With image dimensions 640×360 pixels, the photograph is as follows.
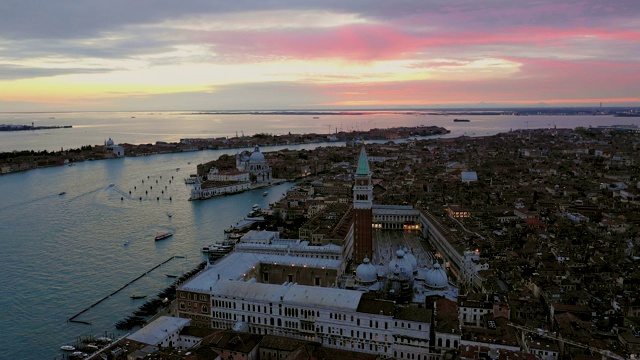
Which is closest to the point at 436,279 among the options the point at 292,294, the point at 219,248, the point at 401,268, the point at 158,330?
the point at 401,268

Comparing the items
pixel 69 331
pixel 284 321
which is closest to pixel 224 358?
pixel 284 321

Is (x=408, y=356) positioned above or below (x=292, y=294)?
below

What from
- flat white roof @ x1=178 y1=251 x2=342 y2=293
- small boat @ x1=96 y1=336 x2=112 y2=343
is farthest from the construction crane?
small boat @ x1=96 y1=336 x2=112 y2=343

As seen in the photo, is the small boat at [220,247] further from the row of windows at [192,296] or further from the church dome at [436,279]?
the church dome at [436,279]

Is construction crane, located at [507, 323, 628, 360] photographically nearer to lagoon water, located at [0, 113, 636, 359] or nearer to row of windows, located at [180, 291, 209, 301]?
row of windows, located at [180, 291, 209, 301]

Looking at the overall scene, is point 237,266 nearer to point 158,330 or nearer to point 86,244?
point 158,330

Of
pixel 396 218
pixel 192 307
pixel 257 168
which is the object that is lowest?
pixel 192 307
